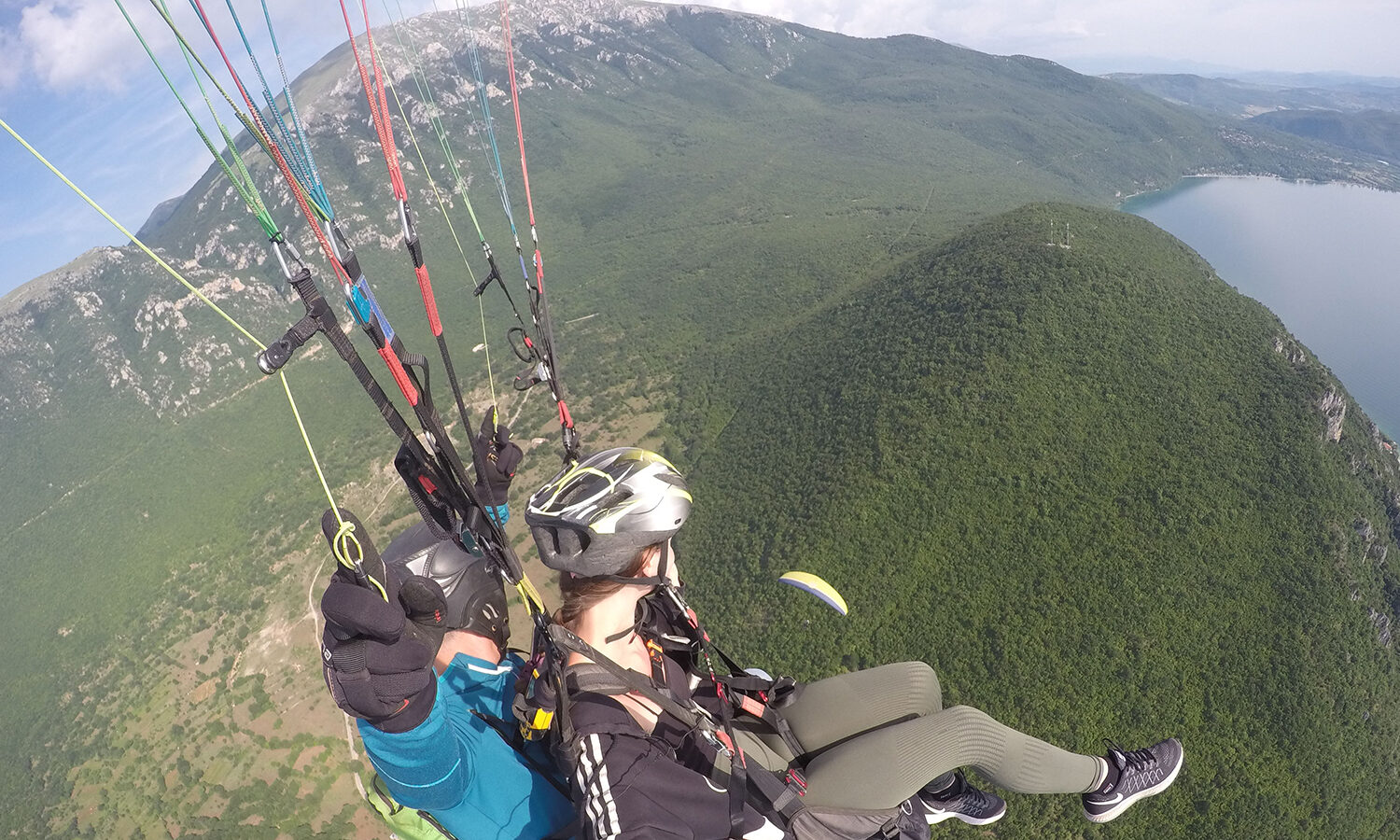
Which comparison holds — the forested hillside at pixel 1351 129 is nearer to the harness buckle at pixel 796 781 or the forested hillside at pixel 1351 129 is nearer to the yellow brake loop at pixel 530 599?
the harness buckle at pixel 796 781

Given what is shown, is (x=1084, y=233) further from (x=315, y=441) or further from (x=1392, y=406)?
(x=315, y=441)

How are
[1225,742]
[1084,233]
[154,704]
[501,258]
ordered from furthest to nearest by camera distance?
[501,258] < [1084,233] < [154,704] < [1225,742]

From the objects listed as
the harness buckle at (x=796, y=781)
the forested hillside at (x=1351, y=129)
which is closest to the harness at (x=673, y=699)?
the harness buckle at (x=796, y=781)

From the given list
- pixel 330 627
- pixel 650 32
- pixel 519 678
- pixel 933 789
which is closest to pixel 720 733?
pixel 519 678

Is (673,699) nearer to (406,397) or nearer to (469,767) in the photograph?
(469,767)

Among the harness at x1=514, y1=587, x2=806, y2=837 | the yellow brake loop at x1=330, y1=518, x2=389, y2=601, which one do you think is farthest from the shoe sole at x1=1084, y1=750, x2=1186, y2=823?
the yellow brake loop at x1=330, y1=518, x2=389, y2=601

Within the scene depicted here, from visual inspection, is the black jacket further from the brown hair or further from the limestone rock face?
the limestone rock face
